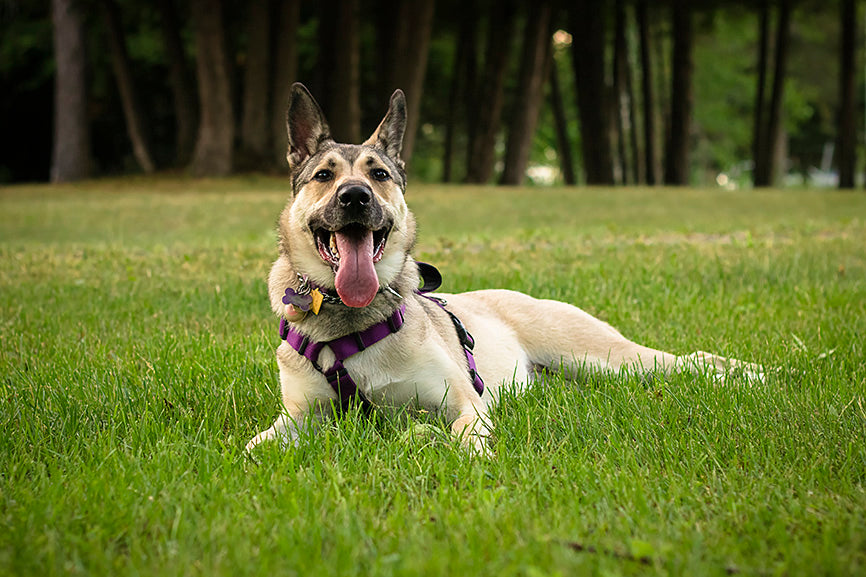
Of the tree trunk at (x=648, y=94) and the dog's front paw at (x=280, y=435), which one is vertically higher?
the tree trunk at (x=648, y=94)

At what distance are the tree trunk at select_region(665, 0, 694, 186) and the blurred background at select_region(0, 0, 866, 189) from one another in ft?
0.23

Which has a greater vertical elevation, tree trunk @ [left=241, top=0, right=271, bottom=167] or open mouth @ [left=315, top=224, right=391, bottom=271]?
tree trunk @ [left=241, top=0, right=271, bottom=167]

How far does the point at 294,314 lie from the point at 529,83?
2629 centimetres

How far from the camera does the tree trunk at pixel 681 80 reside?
3056cm

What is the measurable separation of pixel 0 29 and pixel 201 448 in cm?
3905

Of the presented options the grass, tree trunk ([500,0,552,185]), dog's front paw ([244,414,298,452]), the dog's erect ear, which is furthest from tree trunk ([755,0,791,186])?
dog's front paw ([244,414,298,452])

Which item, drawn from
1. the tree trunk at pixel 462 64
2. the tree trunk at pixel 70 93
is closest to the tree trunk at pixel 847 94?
the tree trunk at pixel 462 64

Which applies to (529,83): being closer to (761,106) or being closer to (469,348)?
(761,106)

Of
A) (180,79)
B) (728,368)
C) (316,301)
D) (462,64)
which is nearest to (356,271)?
(316,301)

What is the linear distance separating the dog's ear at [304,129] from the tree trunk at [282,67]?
21599 mm

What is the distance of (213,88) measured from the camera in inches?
953

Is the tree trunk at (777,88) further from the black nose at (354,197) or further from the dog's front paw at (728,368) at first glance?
the black nose at (354,197)

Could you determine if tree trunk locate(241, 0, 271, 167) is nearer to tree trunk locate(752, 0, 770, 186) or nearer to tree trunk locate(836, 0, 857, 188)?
tree trunk locate(752, 0, 770, 186)

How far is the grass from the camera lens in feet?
8.32
